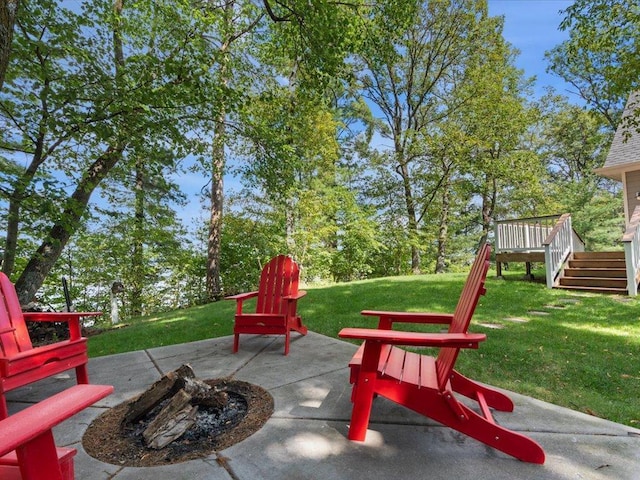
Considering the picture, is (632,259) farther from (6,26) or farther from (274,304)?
(6,26)

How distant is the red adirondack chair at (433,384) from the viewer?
1.57 m

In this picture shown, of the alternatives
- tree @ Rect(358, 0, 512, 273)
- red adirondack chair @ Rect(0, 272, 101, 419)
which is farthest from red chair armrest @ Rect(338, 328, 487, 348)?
tree @ Rect(358, 0, 512, 273)

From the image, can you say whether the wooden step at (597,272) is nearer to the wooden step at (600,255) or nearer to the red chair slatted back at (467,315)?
the wooden step at (600,255)

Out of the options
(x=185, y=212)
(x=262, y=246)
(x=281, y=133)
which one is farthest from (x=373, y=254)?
(x=281, y=133)

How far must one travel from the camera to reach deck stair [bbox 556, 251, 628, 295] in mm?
5996

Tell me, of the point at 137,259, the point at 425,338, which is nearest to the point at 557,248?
the point at 425,338

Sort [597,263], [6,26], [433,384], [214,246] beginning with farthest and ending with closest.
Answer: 1. [214,246]
2. [597,263]
3. [6,26]
4. [433,384]

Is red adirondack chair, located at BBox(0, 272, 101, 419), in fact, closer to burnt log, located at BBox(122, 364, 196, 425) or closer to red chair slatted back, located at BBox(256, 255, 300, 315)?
burnt log, located at BBox(122, 364, 196, 425)

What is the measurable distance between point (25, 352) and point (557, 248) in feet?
26.3

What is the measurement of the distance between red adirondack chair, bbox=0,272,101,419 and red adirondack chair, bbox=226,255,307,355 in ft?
4.29

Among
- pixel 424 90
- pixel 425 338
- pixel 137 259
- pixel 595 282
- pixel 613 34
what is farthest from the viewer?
pixel 424 90

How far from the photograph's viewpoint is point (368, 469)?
5.05 ft

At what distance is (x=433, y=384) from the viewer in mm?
1681

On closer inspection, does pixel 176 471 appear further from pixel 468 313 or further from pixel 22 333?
pixel 22 333
